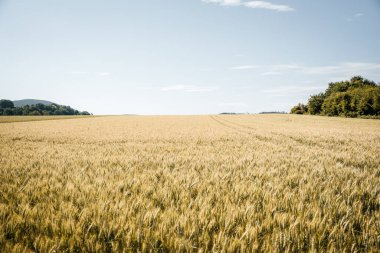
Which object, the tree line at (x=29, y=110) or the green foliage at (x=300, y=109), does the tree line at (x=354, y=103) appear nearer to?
the green foliage at (x=300, y=109)

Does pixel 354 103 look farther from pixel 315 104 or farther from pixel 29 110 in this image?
pixel 29 110

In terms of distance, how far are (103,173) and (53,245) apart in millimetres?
2845

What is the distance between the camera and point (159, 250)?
197 cm

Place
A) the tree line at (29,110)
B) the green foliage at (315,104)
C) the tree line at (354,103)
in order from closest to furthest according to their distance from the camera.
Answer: the tree line at (354,103), the green foliage at (315,104), the tree line at (29,110)

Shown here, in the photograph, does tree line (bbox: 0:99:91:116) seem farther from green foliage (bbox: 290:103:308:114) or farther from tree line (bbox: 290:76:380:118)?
tree line (bbox: 290:76:380:118)

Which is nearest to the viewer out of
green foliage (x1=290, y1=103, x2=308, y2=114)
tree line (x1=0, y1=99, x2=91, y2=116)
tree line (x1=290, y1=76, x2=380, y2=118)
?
tree line (x1=290, y1=76, x2=380, y2=118)

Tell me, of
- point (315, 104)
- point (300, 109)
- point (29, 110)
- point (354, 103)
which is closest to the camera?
point (354, 103)

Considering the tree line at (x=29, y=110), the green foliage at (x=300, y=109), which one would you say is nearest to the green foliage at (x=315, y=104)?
the green foliage at (x=300, y=109)

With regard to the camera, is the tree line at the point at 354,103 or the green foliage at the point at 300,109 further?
the green foliage at the point at 300,109

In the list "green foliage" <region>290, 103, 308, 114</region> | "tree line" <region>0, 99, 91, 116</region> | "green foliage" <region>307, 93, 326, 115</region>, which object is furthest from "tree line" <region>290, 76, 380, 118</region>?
"tree line" <region>0, 99, 91, 116</region>

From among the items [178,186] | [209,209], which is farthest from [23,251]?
[178,186]

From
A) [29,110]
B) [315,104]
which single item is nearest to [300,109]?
[315,104]


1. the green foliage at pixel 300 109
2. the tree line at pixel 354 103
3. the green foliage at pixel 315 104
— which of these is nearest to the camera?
the tree line at pixel 354 103

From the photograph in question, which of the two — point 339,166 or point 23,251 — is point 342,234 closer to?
point 23,251
